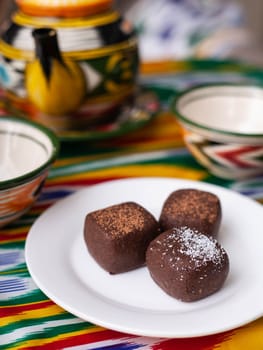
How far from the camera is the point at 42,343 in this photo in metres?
0.47

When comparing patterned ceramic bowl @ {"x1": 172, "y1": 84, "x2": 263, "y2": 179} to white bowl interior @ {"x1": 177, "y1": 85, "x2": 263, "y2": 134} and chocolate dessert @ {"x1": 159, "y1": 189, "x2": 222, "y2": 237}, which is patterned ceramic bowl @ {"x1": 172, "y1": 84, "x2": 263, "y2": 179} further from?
chocolate dessert @ {"x1": 159, "y1": 189, "x2": 222, "y2": 237}

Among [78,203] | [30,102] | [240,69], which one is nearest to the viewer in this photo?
[78,203]

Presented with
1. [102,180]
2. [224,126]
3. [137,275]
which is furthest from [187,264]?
[224,126]

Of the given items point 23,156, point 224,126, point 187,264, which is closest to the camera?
point 187,264

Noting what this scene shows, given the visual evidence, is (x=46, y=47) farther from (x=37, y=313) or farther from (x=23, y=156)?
(x=37, y=313)

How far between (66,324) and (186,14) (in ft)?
3.85

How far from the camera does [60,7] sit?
0.77 m

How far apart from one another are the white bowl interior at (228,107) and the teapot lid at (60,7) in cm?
19

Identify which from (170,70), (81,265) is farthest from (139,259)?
(170,70)

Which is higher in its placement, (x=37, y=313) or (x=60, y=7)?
(x=60, y=7)

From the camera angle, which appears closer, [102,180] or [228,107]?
[102,180]

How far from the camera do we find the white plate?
0.46m

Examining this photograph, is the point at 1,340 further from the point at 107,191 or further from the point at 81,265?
the point at 107,191

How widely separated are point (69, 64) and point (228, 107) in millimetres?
252
